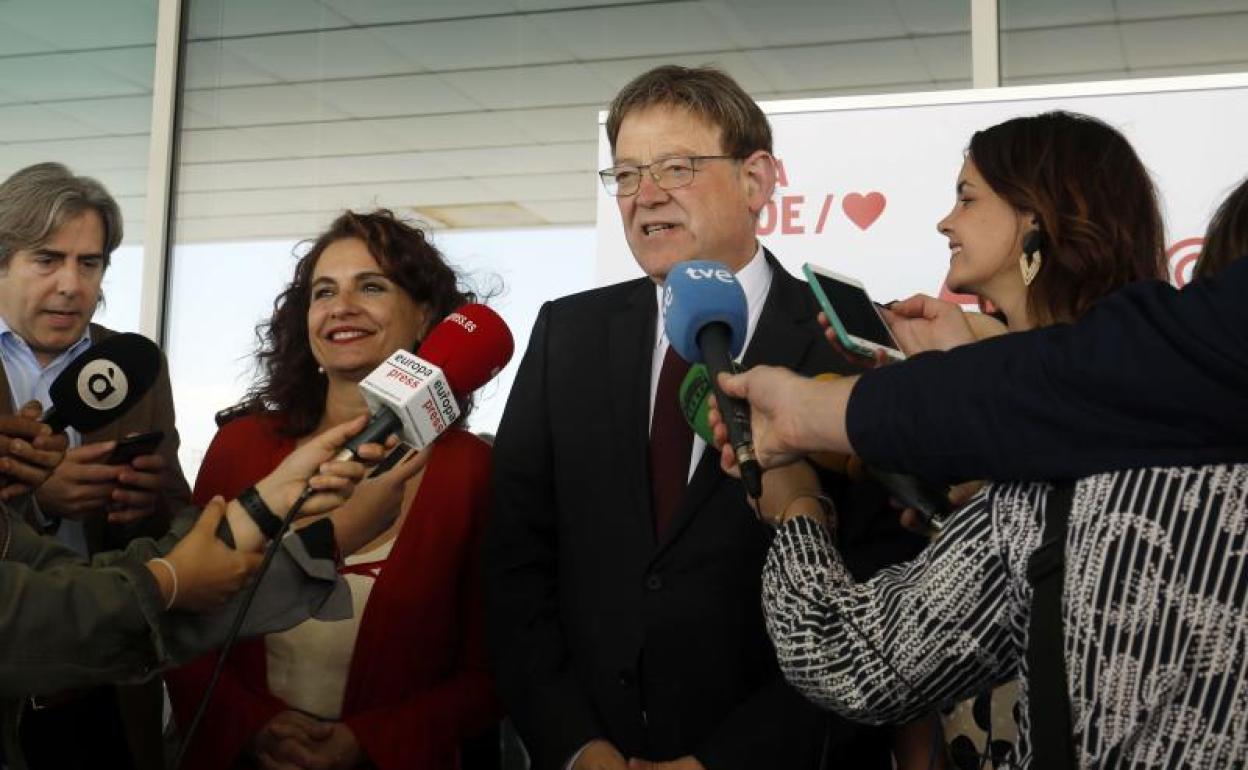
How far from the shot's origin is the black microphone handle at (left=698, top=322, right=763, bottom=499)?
151cm

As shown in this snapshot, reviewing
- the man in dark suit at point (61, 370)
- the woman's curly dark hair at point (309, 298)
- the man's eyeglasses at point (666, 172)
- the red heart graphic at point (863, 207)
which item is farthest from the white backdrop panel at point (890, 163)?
the man in dark suit at point (61, 370)

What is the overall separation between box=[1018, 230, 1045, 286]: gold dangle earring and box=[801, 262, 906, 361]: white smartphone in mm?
234

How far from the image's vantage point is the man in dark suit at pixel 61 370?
8.08ft

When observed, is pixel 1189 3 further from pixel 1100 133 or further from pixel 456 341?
pixel 456 341

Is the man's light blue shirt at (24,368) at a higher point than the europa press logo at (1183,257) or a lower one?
lower

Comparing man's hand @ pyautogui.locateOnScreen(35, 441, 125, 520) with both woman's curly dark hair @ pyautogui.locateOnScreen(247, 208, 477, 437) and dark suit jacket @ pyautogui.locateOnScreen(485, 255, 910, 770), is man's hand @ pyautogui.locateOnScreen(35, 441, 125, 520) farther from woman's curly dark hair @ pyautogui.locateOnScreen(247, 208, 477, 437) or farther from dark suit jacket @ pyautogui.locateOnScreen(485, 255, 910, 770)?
dark suit jacket @ pyautogui.locateOnScreen(485, 255, 910, 770)

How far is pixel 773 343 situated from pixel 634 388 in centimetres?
25

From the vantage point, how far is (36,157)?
5.52 metres

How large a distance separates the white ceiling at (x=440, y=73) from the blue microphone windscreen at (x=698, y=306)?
121 inches

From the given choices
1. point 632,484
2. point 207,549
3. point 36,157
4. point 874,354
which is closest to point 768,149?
point 632,484

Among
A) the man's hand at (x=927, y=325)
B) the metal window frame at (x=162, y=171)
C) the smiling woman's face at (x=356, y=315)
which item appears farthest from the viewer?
the metal window frame at (x=162, y=171)

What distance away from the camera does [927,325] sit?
6.59 feet

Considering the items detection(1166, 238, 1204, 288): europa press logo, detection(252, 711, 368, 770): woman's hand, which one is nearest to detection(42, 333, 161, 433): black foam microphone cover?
detection(252, 711, 368, 770): woman's hand

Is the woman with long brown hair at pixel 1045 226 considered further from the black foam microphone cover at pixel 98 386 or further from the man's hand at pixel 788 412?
the black foam microphone cover at pixel 98 386
